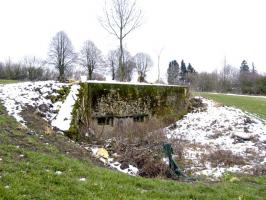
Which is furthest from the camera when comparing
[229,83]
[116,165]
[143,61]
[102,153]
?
[143,61]

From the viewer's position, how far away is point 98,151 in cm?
1070

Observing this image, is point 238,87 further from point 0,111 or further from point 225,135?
point 0,111

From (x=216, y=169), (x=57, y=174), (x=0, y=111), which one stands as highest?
(x=0, y=111)

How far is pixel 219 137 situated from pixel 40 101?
25.7 ft

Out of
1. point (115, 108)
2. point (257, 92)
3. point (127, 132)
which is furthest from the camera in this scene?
point (257, 92)

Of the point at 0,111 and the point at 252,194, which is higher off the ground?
the point at 0,111

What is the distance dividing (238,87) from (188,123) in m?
47.1

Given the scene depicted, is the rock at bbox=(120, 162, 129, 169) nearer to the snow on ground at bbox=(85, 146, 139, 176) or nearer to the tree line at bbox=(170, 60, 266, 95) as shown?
the snow on ground at bbox=(85, 146, 139, 176)

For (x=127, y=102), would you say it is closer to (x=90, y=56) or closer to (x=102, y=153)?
(x=102, y=153)

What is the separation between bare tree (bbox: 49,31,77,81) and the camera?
59250 millimetres

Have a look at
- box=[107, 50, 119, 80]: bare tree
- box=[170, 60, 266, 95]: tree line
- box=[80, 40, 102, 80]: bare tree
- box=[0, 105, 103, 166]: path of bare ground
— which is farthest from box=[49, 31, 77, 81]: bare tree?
box=[0, 105, 103, 166]: path of bare ground

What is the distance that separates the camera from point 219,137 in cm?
1508

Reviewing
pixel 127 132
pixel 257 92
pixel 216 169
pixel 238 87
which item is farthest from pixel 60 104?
pixel 238 87

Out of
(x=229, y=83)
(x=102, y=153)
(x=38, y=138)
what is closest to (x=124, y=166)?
(x=102, y=153)
